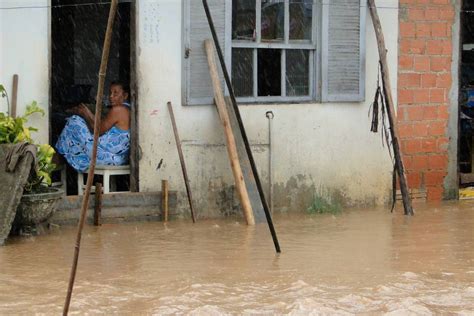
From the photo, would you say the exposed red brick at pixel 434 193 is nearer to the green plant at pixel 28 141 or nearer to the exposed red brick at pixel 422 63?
the exposed red brick at pixel 422 63

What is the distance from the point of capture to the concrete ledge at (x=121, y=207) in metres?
9.20

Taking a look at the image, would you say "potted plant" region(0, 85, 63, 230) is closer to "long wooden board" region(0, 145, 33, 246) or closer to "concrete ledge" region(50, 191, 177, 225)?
"long wooden board" region(0, 145, 33, 246)

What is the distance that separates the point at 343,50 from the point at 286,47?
64cm

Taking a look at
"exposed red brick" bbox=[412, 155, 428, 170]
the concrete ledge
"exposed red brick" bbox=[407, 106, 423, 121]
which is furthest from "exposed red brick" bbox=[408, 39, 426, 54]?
the concrete ledge

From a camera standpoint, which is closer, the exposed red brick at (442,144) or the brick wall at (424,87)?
the brick wall at (424,87)

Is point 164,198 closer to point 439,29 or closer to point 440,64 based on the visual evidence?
point 440,64

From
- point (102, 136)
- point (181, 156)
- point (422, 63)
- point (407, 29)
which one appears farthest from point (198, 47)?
point (422, 63)

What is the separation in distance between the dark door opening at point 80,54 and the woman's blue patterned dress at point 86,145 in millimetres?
371

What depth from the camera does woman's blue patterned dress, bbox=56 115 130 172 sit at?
9586 mm

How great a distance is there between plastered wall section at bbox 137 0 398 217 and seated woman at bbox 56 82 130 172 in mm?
271

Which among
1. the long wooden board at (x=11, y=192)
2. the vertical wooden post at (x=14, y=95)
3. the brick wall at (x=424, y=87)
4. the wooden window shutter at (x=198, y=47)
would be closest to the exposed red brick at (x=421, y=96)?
the brick wall at (x=424, y=87)

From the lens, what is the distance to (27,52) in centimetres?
897

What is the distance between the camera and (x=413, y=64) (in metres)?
11.0

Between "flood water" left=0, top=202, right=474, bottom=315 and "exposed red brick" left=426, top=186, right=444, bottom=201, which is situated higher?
"exposed red brick" left=426, top=186, right=444, bottom=201
